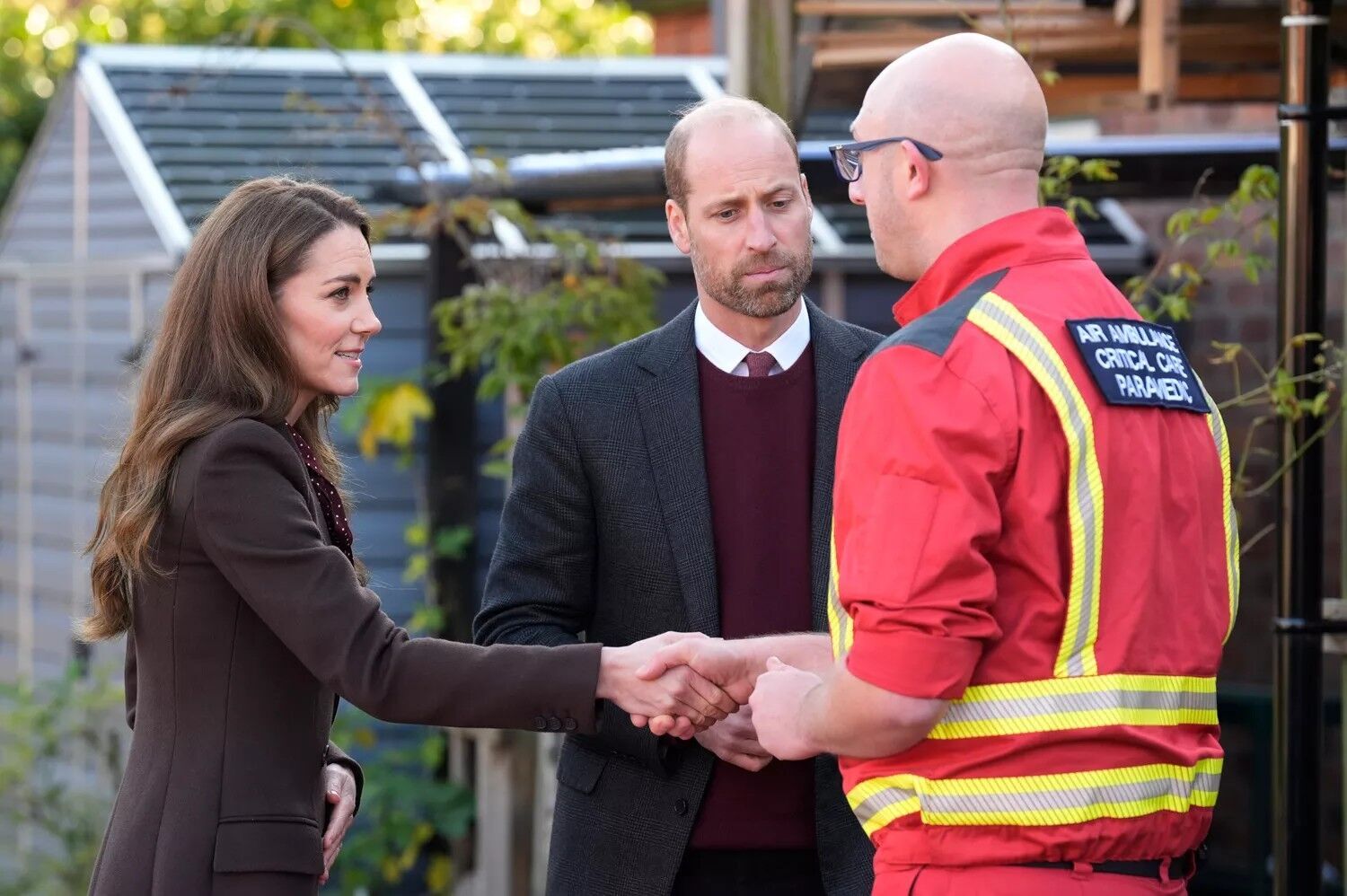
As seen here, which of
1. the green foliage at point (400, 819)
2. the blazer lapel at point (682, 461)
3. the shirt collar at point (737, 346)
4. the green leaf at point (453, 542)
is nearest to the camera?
the blazer lapel at point (682, 461)

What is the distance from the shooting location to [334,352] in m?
2.70

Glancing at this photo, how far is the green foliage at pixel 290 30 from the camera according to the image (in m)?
18.0

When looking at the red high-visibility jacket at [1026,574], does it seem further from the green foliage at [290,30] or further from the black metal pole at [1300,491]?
the green foliage at [290,30]

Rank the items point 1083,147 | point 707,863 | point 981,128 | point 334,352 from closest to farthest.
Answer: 1. point 981,128
2. point 334,352
3. point 707,863
4. point 1083,147

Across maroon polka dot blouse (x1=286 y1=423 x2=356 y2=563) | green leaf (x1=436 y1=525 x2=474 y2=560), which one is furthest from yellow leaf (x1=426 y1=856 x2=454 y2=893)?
maroon polka dot blouse (x1=286 y1=423 x2=356 y2=563)

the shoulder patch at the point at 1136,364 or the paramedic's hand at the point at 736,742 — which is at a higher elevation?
the shoulder patch at the point at 1136,364

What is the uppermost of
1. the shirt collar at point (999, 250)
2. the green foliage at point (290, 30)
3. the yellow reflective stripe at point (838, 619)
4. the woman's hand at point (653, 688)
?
the green foliage at point (290, 30)

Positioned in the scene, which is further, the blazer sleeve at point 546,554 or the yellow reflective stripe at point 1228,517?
the blazer sleeve at point 546,554

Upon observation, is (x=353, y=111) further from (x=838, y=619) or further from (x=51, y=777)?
(x=838, y=619)

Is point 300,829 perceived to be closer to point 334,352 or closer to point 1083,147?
point 334,352

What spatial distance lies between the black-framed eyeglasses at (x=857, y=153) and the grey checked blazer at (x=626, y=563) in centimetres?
70

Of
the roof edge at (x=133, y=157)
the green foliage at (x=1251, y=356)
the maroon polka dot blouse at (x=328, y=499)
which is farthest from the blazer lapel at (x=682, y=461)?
the roof edge at (x=133, y=157)

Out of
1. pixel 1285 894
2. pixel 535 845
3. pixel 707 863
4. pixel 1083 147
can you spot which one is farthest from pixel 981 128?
pixel 535 845

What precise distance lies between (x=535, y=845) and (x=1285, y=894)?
2.87 m
